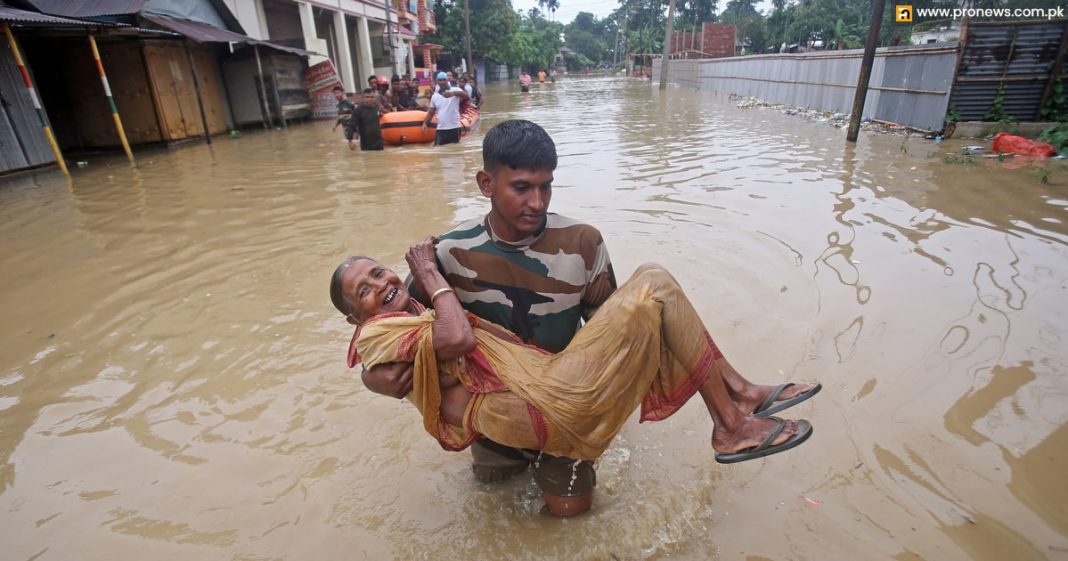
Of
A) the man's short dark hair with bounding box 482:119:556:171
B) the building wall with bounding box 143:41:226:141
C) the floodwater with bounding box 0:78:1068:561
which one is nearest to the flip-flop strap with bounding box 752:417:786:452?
the floodwater with bounding box 0:78:1068:561

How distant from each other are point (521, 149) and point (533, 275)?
1.51ft

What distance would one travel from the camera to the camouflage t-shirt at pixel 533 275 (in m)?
2.03

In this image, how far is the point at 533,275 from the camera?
2037 millimetres

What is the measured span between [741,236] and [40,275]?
669 cm

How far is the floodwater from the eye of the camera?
7.44ft

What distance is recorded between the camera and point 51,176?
9.88 metres

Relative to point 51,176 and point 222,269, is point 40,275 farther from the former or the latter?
point 51,176

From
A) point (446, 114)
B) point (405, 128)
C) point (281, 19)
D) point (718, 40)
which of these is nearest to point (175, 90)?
point (405, 128)

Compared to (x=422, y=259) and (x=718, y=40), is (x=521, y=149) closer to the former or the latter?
(x=422, y=259)

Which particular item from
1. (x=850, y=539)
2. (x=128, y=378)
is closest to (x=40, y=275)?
(x=128, y=378)

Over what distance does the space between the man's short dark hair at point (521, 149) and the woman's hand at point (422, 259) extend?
0.35 meters

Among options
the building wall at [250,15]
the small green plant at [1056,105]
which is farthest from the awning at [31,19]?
the small green plant at [1056,105]

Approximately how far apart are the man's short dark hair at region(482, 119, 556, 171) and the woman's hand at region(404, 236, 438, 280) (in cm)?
35

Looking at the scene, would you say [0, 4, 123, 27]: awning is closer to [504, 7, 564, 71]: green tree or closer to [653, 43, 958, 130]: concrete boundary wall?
[653, 43, 958, 130]: concrete boundary wall
